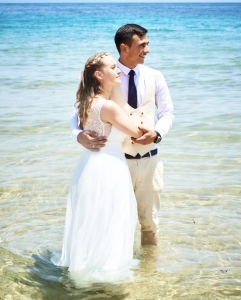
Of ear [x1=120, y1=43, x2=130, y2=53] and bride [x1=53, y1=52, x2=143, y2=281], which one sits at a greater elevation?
ear [x1=120, y1=43, x2=130, y2=53]

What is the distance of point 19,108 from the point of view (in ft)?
35.6

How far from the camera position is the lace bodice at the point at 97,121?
3848mm

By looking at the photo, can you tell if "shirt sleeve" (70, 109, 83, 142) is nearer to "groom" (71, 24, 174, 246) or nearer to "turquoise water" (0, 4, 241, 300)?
"groom" (71, 24, 174, 246)

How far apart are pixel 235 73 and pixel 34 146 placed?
892 cm

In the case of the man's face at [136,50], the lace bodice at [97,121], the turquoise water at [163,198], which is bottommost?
the turquoise water at [163,198]

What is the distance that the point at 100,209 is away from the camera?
3.87m

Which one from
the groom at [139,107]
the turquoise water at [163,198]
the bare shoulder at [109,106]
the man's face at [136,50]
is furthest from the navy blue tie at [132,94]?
the turquoise water at [163,198]

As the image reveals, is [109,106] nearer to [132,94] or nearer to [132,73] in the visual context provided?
[132,94]

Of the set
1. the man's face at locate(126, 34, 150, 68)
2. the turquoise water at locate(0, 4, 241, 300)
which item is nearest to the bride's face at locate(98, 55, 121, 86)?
the man's face at locate(126, 34, 150, 68)

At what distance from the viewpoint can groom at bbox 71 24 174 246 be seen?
4.02 meters

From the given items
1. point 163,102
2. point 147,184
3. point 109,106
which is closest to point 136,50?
point 163,102

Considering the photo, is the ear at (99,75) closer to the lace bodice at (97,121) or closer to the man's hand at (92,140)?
the lace bodice at (97,121)

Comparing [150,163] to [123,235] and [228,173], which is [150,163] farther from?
[228,173]

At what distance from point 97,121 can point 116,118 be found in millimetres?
157
